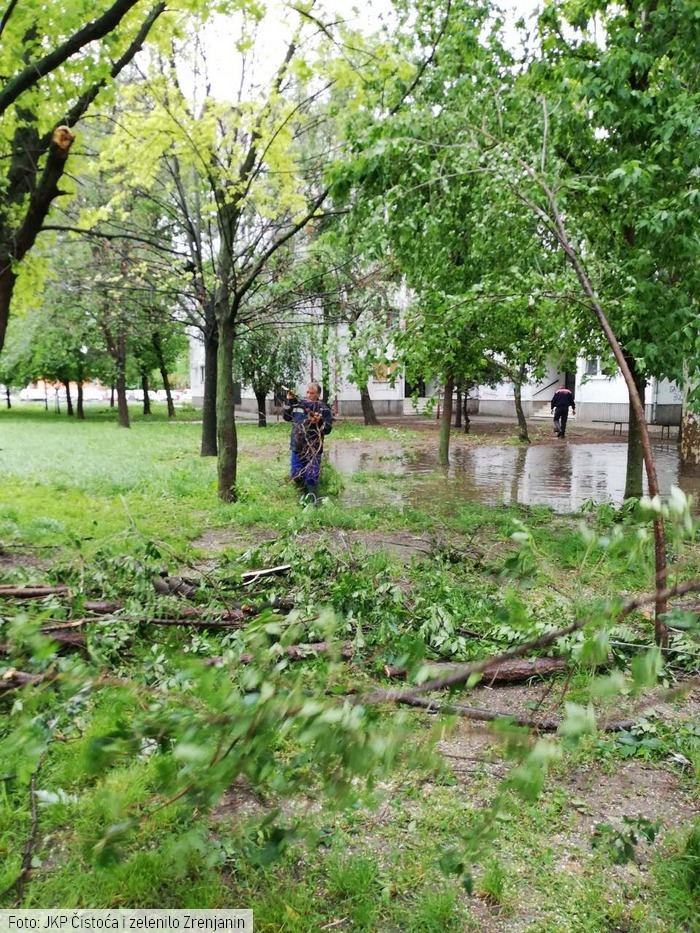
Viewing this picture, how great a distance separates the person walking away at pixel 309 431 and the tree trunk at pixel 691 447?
807cm

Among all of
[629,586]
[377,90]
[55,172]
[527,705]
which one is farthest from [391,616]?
[377,90]

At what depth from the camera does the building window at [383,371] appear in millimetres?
6501

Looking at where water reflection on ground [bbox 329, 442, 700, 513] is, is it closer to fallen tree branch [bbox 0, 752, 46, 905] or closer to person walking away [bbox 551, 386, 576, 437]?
person walking away [bbox 551, 386, 576, 437]

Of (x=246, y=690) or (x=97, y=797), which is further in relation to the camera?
(x=97, y=797)

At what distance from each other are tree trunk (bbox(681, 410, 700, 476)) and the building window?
341 inches

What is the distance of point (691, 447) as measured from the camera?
13.0 meters

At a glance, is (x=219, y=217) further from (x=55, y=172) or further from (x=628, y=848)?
(x=628, y=848)

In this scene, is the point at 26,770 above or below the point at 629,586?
above

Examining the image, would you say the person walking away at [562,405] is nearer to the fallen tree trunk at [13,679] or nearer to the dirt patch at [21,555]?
the dirt patch at [21,555]

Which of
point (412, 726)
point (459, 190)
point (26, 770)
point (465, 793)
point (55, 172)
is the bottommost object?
point (465, 793)

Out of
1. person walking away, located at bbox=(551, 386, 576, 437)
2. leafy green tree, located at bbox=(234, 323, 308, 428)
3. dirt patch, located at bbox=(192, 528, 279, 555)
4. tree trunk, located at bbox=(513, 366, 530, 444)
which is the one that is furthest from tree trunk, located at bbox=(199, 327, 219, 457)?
person walking away, located at bbox=(551, 386, 576, 437)

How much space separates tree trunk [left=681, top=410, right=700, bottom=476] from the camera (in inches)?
508

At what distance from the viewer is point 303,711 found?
1.17 meters

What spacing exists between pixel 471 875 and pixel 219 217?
8160mm
